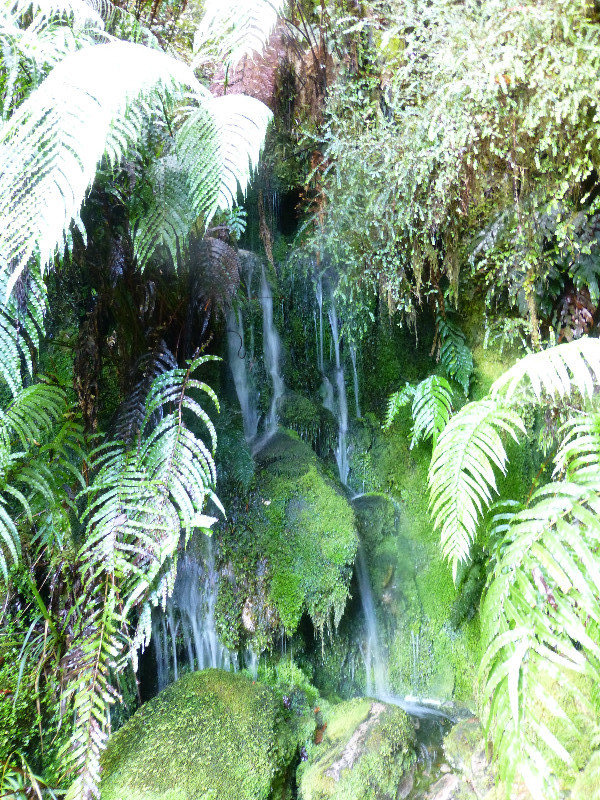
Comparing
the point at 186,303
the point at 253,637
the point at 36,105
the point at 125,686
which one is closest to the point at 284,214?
the point at 186,303

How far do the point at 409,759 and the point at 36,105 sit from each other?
3.11 m

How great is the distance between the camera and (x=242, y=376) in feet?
11.9

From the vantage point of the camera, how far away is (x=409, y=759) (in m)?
2.40

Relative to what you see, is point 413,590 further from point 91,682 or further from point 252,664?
point 91,682

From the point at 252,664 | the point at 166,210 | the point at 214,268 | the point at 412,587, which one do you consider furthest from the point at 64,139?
the point at 412,587


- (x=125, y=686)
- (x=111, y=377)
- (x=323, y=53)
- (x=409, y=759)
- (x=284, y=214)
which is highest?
(x=323, y=53)

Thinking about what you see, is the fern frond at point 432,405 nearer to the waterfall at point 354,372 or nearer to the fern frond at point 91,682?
the waterfall at point 354,372

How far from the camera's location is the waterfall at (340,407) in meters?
3.62

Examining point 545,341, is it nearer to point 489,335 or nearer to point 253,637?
point 489,335

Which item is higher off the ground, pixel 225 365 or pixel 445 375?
pixel 225 365

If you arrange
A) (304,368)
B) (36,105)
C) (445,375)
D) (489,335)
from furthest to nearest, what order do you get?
(304,368), (445,375), (489,335), (36,105)

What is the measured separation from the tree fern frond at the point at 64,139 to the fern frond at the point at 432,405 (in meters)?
1.90

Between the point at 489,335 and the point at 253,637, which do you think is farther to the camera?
the point at 489,335

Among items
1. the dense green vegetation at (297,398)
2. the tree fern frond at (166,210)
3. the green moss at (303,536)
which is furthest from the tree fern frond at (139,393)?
the green moss at (303,536)
